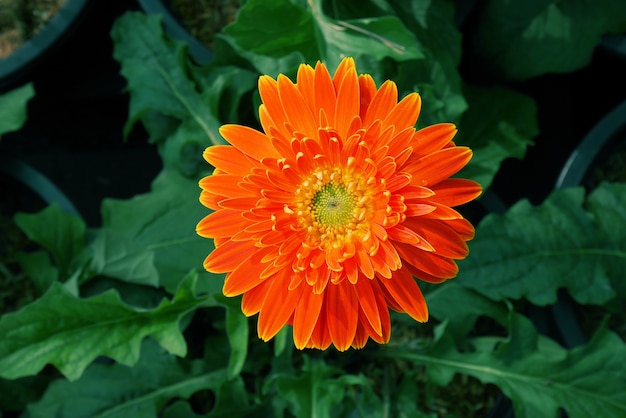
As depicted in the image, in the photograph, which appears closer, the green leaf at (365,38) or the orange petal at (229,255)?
the orange petal at (229,255)

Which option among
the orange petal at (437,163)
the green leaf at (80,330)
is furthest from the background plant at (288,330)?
the orange petal at (437,163)

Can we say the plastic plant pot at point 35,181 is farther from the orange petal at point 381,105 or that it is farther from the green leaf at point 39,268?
the orange petal at point 381,105

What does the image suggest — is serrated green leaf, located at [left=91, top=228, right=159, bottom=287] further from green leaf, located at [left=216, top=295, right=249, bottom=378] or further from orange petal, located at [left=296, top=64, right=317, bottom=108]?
orange petal, located at [left=296, top=64, right=317, bottom=108]

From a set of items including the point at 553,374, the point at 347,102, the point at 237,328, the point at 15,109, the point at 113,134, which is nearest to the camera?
the point at 347,102

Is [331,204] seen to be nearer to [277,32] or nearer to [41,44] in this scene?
[277,32]

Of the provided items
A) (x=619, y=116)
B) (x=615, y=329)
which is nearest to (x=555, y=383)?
(x=615, y=329)

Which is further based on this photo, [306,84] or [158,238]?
[158,238]

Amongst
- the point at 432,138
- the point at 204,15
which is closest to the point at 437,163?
the point at 432,138

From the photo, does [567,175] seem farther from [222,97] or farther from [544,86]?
[222,97]
